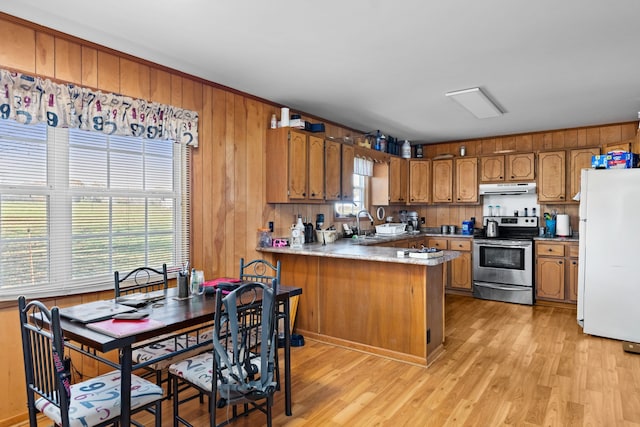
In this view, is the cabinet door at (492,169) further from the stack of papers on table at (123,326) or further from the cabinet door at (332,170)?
the stack of papers on table at (123,326)

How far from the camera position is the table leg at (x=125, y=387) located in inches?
67.5

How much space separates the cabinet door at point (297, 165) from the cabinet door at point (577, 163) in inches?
151

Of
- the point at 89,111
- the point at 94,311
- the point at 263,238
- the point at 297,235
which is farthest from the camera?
the point at 297,235

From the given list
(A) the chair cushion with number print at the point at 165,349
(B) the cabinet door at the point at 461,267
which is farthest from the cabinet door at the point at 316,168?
(B) the cabinet door at the point at 461,267

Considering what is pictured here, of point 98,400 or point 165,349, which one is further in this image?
point 165,349

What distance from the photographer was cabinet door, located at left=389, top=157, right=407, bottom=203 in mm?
6105

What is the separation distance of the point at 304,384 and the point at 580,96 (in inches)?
154

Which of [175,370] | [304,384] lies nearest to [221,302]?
[175,370]

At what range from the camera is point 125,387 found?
5.66 ft

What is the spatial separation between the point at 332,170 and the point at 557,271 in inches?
134

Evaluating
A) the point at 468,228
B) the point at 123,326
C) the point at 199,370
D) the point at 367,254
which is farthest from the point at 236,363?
the point at 468,228

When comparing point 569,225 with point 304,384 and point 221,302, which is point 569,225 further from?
point 221,302

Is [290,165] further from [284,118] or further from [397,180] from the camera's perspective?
[397,180]

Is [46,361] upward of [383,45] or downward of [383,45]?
downward
